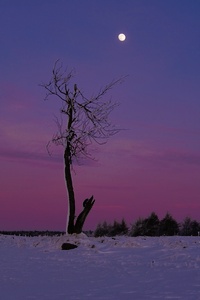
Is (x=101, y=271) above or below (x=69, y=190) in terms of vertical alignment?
below

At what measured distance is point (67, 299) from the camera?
25.5 ft

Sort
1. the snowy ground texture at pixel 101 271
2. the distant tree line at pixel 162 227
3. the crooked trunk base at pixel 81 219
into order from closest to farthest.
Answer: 1. the snowy ground texture at pixel 101 271
2. the crooked trunk base at pixel 81 219
3. the distant tree line at pixel 162 227

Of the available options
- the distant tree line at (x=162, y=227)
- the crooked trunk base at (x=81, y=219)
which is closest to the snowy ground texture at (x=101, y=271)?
the crooked trunk base at (x=81, y=219)

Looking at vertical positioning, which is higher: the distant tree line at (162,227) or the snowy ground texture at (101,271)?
the distant tree line at (162,227)

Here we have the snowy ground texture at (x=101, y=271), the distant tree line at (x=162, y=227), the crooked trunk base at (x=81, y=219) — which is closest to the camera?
the snowy ground texture at (x=101, y=271)

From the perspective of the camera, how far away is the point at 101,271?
38.8 ft

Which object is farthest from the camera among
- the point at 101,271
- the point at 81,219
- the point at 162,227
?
the point at 162,227

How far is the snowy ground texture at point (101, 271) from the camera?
829 centimetres

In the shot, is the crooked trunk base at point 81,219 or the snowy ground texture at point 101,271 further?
the crooked trunk base at point 81,219

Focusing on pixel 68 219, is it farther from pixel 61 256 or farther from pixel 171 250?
pixel 171 250

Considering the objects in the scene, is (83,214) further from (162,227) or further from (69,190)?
(162,227)

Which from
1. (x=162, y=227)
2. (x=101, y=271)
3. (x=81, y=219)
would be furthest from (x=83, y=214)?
(x=162, y=227)

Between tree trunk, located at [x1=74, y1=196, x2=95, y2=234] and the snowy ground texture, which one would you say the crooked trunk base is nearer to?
tree trunk, located at [x1=74, y1=196, x2=95, y2=234]

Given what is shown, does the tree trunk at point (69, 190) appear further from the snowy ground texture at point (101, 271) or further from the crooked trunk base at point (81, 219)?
the snowy ground texture at point (101, 271)
